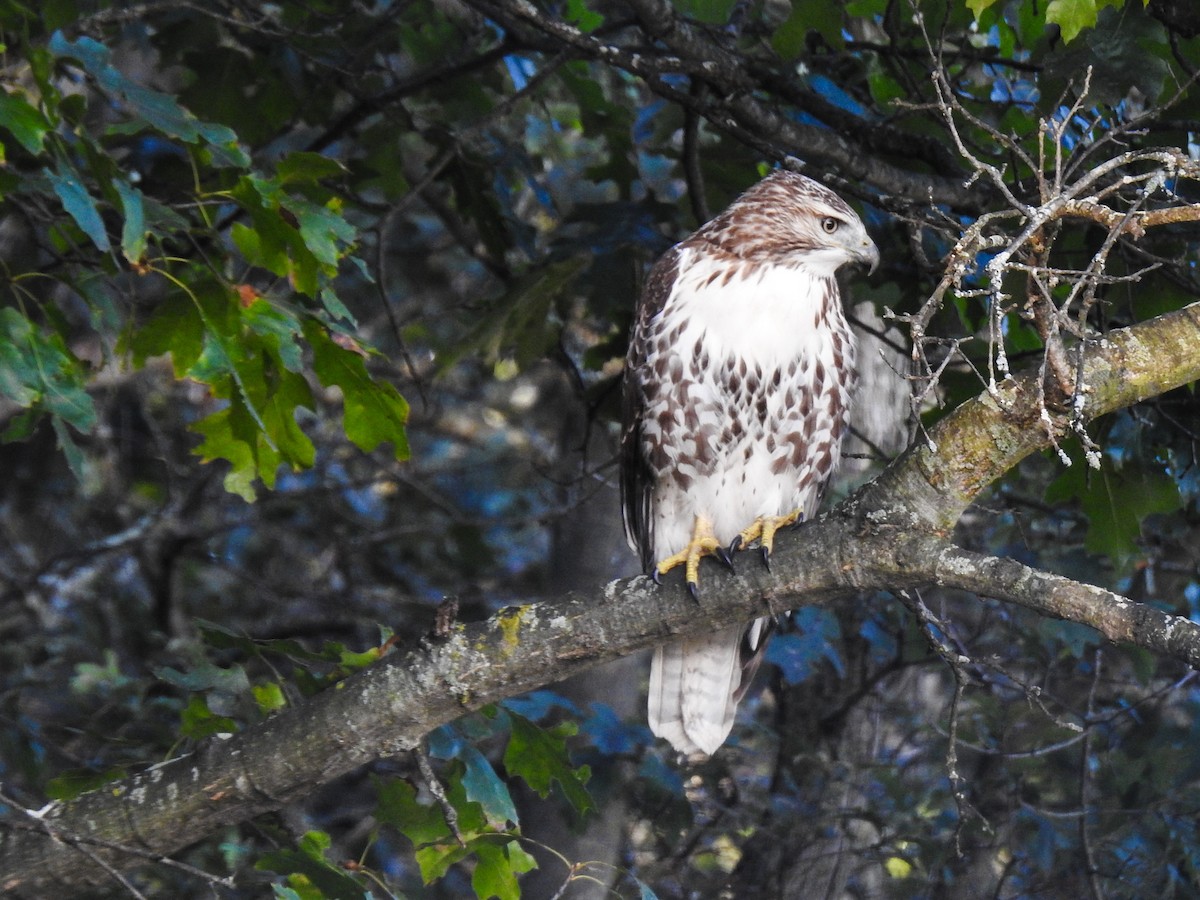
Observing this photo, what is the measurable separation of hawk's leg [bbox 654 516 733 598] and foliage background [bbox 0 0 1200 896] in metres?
0.46

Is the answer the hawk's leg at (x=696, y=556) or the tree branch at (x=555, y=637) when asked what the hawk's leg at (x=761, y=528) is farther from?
the tree branch at (x=555, y=637)

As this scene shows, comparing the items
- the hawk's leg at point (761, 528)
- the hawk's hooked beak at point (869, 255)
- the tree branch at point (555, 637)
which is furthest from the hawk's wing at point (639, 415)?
the tree branch at point (555, 637)

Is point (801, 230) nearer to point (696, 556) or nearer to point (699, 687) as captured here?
point (696, 556)

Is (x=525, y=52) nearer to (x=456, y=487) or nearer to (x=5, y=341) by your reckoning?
(x=5, y=341)

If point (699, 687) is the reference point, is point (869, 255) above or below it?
above

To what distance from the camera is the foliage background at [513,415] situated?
9.53 ft

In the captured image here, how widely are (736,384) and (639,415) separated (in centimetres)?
33

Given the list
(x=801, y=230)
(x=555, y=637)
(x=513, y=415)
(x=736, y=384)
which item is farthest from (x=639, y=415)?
(x=513, y=415)

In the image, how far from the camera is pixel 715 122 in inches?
137

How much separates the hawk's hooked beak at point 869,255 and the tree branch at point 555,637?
108 centimetres

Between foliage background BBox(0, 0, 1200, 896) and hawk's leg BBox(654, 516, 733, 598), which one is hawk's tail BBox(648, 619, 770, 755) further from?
hawk's leg BBox(654, 516, 733, 598)

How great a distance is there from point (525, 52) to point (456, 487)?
10.1ft

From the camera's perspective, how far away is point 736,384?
3.71m

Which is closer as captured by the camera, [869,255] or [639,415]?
[869,255]
